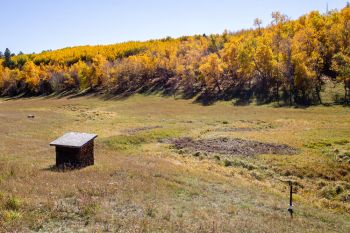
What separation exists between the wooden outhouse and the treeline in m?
60.9

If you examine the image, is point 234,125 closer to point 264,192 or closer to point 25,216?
point 264,192

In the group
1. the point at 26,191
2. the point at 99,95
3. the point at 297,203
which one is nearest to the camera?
the point at 26,191

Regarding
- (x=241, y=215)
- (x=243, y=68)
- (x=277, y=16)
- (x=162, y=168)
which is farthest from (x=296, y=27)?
(x=241, y=215)

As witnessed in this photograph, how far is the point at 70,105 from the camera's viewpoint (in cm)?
10044

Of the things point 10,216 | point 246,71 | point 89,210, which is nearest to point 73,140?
point 89,210

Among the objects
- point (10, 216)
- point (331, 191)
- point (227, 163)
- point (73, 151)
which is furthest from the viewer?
point (227, 163)

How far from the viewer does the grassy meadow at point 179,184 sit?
1468 centimetres

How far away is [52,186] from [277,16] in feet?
343

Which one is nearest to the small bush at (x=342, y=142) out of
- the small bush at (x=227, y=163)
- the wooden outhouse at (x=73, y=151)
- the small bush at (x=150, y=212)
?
the small bush at (x=227, y=163)

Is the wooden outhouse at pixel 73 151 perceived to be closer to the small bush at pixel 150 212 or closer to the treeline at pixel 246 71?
the small bush at pixel 150 212

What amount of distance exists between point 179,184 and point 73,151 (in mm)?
8940

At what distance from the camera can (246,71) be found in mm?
98562

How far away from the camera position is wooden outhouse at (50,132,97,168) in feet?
87.3

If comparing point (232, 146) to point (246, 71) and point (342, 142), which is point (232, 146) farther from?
point (246, 71)
